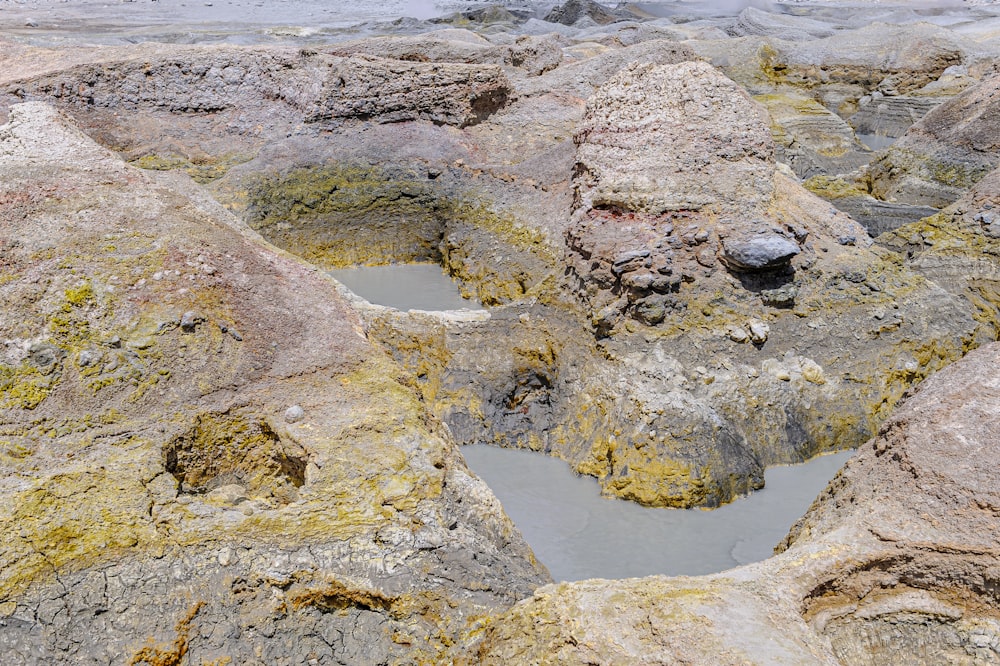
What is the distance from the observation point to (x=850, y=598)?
10.0ft

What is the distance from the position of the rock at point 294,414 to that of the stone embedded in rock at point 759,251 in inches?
131

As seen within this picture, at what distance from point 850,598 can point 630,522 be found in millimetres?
1800

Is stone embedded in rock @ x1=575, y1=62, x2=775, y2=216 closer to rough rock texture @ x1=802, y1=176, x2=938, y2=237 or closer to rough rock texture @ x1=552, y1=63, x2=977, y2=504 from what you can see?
rough rock texture @ x1=552, y1=63, x2=977, y2=504

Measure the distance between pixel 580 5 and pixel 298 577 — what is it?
26.9 m

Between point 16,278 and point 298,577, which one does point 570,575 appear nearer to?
point 298,577

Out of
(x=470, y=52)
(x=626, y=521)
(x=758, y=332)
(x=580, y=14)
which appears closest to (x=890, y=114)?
(x=470, y=52)

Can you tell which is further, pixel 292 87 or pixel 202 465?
pixel 292 87

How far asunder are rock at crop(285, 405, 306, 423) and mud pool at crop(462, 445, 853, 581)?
1.56 meters

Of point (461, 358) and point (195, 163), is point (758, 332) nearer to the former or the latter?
point (461, 358)

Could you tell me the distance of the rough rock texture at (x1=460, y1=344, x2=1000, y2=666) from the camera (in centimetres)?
267

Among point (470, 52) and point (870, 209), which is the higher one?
point (470, 52)

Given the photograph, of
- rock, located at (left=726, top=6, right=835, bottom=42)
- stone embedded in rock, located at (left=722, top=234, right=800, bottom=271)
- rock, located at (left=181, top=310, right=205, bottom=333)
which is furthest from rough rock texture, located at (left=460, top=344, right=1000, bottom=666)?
rock, located at (left=726, top=6, right=835, bottom=42)

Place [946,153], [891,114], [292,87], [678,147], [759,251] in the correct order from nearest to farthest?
1. [759,251]
2. [678,147]
3. [292,87]
4. [946,153]
5. [891,114]

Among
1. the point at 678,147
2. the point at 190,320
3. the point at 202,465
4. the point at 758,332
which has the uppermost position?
the point at 678,147
